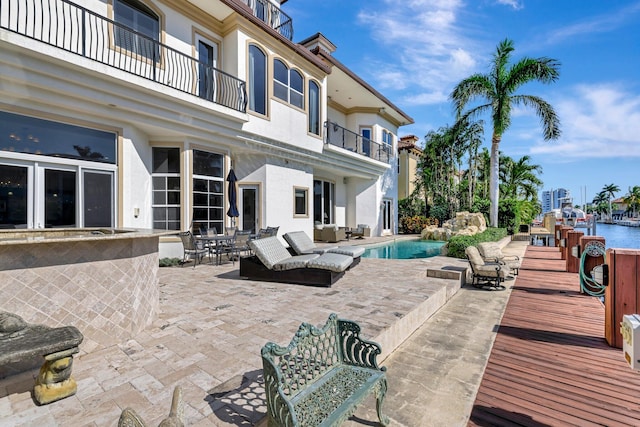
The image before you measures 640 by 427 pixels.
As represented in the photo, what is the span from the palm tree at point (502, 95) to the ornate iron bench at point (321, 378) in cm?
1691

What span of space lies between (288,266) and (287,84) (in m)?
8.74

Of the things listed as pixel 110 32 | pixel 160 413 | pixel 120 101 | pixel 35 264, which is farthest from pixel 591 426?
pixel 110 32

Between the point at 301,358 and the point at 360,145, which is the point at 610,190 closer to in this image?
the point at 360,145

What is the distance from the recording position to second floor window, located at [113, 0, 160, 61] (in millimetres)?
8203

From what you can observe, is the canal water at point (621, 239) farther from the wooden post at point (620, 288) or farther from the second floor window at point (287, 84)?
the second floor window at point (287, 84)

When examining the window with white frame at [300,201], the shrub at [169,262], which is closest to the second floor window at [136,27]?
the shrub at [169,262]

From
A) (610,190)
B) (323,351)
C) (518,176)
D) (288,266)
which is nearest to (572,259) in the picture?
(288,266)

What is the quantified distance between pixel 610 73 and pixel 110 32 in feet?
67.7

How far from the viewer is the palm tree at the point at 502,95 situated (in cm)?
1512

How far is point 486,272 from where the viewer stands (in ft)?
22.6

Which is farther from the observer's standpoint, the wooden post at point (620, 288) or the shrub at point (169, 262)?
the shrub at point (169, 262)

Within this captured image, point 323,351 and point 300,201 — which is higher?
point 300,201

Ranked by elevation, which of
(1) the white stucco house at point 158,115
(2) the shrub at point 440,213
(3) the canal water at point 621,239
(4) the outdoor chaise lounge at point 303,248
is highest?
(1) the white stucco house at point 158,115

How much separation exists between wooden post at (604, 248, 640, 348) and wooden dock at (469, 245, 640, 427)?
26cm
